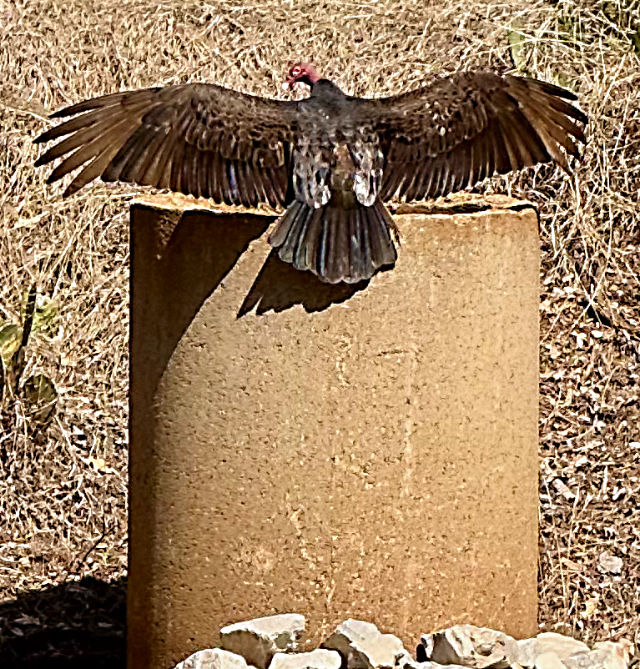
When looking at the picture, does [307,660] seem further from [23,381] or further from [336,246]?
[23,381]

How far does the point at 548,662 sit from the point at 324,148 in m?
1.41

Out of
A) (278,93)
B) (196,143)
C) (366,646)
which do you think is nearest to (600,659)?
(366,646)

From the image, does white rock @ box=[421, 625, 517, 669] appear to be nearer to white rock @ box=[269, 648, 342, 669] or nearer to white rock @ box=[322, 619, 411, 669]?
white rock @ box=[322, 619, 411, 669]

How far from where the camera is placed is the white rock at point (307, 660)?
3.58 meters

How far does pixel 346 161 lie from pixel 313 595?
1.07 meters

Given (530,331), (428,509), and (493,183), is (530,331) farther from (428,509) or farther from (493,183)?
(493,183)

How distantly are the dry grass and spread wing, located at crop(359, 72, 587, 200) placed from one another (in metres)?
1.69

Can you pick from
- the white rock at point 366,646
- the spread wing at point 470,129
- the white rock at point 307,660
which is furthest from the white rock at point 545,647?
the spread wing at point 470,129

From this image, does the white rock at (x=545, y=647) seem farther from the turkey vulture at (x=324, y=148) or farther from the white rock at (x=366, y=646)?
the turkey vulture at (x=324, y=148)

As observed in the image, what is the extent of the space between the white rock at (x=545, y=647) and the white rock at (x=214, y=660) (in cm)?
70

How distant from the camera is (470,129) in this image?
404cm

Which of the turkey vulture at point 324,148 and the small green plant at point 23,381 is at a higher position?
the turkey vulture at point 324,148

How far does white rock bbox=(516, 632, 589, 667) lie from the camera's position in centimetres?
378

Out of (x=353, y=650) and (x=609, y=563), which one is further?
(x=609, y=563)
